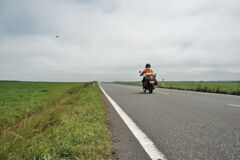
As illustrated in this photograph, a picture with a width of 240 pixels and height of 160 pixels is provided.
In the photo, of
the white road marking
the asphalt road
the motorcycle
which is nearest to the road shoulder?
the white road marking

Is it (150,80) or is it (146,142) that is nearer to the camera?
(146,142)

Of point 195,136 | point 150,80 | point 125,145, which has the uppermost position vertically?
point 150,80

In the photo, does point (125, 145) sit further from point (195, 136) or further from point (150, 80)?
point (150, 80)

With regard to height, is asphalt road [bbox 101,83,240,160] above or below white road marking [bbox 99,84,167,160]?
above

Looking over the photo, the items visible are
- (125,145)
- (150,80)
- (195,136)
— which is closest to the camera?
(125,145)

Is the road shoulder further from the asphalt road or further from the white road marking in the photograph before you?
the asphalt road

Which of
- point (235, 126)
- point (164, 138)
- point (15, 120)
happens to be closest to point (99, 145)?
point (164, 138)

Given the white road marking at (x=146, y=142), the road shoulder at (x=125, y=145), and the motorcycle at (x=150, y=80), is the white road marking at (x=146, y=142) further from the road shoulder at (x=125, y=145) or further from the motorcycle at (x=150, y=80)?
the motorcycle at (x=150, y=80)

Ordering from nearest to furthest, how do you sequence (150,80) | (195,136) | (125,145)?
(125,145) → (195,136) → (150,80)

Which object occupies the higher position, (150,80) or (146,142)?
(150,80)

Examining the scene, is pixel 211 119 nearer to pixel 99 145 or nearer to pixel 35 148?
pixel 99 145

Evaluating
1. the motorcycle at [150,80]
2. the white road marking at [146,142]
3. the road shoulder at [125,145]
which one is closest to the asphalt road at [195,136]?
the white road marking at [146,142]

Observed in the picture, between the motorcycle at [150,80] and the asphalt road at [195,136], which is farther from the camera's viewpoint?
the motorcycle at [150,80]

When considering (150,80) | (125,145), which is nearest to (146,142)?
(125,145)
